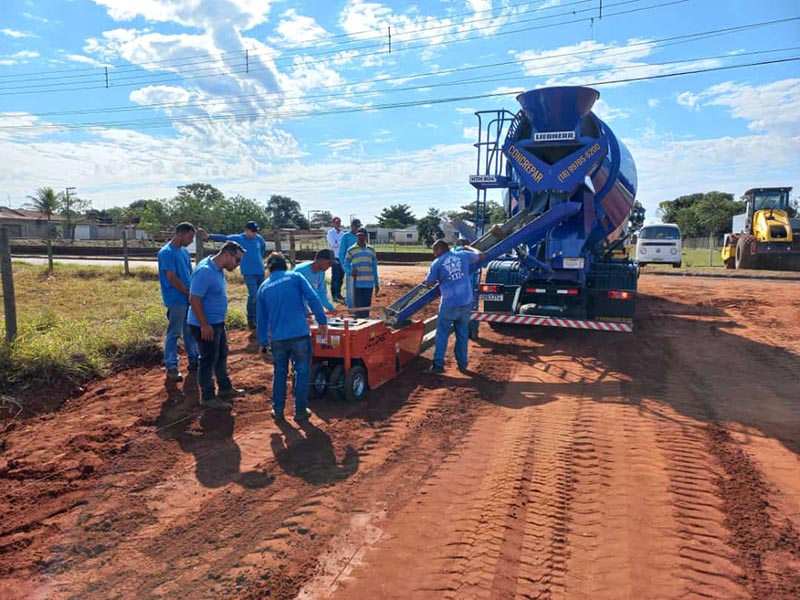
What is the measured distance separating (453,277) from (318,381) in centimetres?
233

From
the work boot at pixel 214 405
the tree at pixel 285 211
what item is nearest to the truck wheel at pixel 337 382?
the work boot at pixel 214 405

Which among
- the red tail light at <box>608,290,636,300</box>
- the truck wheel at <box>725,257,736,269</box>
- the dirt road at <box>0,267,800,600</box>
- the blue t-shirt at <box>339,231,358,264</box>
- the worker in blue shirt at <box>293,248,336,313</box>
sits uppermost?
the blue t-shirt at <box>339,231,358,264</box>

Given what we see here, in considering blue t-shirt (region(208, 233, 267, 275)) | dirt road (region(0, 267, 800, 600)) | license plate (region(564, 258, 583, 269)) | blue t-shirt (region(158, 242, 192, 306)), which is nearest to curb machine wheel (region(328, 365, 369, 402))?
dirt road (region(0, 267, 800, 600))

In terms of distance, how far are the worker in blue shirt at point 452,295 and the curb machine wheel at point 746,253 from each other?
66.4 feet

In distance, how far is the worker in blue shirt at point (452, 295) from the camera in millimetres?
7039

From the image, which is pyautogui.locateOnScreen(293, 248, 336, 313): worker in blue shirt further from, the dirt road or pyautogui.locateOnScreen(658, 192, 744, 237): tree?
pyautogui.locateOnScreen(658, 192, 744, 237): tree

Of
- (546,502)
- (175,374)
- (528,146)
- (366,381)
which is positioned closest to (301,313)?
(366,381)

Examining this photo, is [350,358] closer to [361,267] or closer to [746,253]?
[361,267]

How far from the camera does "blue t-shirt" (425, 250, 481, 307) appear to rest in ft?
23.1

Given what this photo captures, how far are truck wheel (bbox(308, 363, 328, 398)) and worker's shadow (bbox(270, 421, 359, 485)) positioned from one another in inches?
28.5

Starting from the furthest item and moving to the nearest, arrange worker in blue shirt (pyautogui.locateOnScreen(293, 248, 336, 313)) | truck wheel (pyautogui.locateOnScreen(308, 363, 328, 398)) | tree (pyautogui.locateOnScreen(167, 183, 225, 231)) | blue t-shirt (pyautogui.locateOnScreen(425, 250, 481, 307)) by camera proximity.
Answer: tree (pyautogui.locateOnScreen(167, 183, 225, 231)) → blue t-shirt (pyautogui.locateOnScreen(425, 250, 481, 307)) → worker in blue shirt (pyautogui.locateOnScreen(293, 248, 336, 313)) → truck wheel (pyautogui.locateOnScreen(308, 363, 328, 398))

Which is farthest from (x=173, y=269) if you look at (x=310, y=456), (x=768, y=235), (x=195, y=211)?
(x=195, y=211)

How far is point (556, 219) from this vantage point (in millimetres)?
8203

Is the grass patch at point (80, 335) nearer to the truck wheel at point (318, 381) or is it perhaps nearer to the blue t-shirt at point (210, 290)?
the blue t-shirt at point (210, 290)
